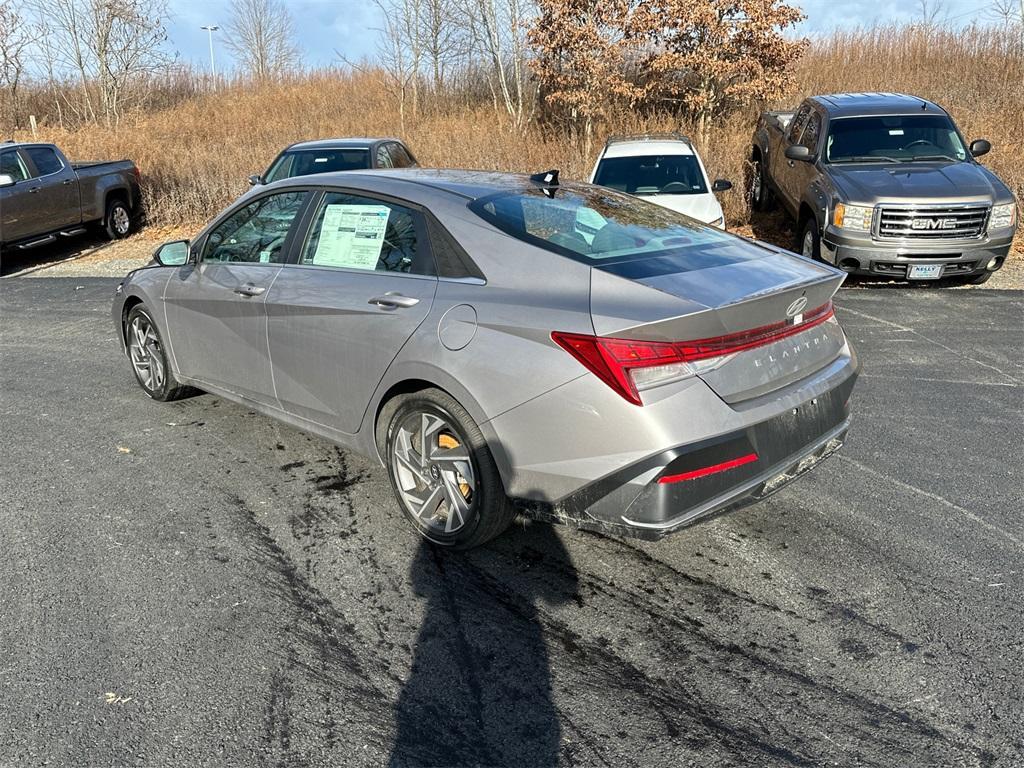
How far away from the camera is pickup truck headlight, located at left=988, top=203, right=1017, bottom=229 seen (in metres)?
8.78

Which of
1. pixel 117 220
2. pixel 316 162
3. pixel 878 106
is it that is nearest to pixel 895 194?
pixel 878 106

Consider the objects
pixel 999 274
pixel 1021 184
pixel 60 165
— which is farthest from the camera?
pixel 60 165

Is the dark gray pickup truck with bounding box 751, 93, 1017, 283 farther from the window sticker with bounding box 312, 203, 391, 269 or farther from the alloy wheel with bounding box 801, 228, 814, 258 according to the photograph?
the window sticker with bounding box 312, 203, 391, 269

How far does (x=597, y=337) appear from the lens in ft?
9.89

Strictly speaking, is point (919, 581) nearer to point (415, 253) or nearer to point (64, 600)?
point (415, 253)

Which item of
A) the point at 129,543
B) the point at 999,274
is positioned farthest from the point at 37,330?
the point at 999,274

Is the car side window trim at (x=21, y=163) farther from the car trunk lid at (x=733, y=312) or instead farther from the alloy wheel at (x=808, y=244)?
the car trunk lid at (x=733, y=312)

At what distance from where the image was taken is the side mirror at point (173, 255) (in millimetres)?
5234

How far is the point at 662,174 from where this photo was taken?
33.7ft

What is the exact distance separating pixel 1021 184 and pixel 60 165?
607 inches

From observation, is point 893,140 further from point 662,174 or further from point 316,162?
point 316,162

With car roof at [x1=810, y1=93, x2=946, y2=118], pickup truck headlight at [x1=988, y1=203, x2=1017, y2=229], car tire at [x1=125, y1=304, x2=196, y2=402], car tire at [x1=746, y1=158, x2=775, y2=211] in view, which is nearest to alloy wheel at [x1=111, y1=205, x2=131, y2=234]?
car tire at [x1=125, y1=304, x2=196, y2=402]

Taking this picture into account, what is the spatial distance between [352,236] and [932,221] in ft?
23.2

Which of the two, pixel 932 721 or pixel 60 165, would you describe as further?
pixel 60 165
